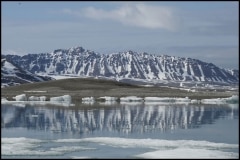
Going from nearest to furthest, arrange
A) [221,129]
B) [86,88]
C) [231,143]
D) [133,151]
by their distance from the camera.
Answer: [133,151] < [231,143] < [221,129] < [86,88]

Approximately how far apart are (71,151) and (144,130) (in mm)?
11709

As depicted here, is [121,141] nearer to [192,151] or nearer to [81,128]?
[192,151]

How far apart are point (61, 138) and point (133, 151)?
7.35 metres

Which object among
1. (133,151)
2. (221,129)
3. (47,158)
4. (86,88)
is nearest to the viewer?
(47,158)

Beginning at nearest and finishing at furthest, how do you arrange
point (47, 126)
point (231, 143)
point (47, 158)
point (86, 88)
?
point (47, 158) < point (231, 143) < point (47, 126) < point (86, 88)

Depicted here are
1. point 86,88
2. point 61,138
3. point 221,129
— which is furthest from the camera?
point 86,88

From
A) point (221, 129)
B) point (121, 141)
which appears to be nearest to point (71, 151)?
point (121, 141)

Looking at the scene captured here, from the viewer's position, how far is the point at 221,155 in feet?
88.1

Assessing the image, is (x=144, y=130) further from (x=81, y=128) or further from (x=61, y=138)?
(x=61, y=138)

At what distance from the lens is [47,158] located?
26.2m

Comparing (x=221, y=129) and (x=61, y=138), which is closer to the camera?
(x=61, y=138)

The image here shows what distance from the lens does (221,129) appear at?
3950cm

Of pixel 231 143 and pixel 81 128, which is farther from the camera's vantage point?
pixel 81 128

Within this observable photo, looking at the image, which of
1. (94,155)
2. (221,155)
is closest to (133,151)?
(94,155)
